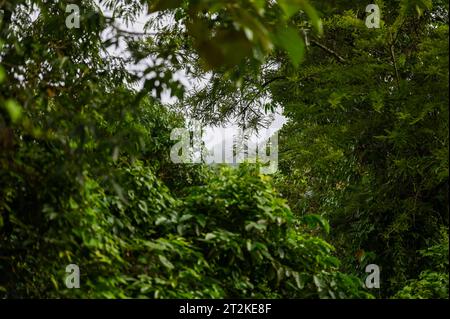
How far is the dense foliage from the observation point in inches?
102

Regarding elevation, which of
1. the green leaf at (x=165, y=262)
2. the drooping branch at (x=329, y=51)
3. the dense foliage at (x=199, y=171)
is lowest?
the green leaf at (x=165, y=262)

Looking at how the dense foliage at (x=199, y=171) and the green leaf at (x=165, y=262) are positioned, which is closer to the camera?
the dense foliage at (x=199, y=171)

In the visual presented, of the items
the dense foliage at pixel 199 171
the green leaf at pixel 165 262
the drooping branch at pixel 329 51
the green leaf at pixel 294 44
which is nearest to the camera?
the green leaf at pixel 294 44

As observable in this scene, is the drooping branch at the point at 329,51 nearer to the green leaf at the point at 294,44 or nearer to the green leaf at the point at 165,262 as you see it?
the green leaf at the point at 165,262

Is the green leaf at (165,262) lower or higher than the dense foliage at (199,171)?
lower

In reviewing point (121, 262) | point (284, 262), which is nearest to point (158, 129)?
point (284, 262)

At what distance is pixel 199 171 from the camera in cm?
550

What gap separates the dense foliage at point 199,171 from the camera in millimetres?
2586

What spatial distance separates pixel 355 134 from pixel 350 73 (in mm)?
607

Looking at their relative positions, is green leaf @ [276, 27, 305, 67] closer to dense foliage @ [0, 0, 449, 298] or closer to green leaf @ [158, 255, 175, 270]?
dense foliage @ [0, 0, 449, 298]

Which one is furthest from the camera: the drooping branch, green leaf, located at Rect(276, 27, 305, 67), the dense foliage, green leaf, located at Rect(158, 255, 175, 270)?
the drooping branch

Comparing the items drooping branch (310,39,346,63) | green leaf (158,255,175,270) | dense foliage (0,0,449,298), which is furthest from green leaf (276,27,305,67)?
drooping branch (310,39,346,63)

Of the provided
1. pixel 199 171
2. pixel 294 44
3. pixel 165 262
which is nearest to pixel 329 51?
pixel 199 171

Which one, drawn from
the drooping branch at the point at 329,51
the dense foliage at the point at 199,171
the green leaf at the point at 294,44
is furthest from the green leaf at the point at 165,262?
the drooping branch at the point at 329,51
